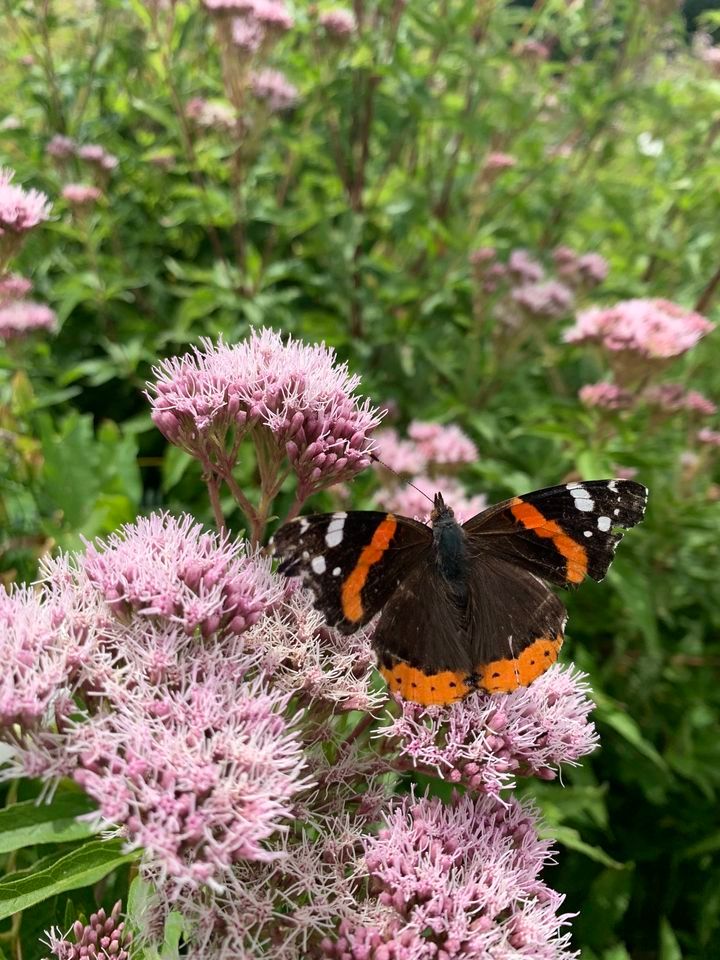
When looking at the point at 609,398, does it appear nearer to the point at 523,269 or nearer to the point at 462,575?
the point at 523,269

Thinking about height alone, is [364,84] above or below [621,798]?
above

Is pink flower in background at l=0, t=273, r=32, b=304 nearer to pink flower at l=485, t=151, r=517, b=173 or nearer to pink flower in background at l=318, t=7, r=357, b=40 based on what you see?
pink flower in background at l=318, t=7, r=357, b=40

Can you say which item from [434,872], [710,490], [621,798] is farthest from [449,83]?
[434,872]

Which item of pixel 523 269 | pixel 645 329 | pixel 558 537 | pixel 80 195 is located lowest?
pixel 558 537

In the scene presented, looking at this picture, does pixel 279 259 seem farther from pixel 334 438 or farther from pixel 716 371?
pixel 334 438

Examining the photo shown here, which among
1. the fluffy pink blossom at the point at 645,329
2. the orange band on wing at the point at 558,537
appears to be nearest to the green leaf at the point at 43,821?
the orange band on wing at the point at 558,537

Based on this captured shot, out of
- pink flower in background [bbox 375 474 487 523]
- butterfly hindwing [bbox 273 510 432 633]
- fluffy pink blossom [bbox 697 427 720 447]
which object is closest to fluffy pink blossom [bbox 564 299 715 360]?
fluffy pink blossom [bbox 697 427 720 447]

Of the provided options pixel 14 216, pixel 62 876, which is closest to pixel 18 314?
pixel 14 216
